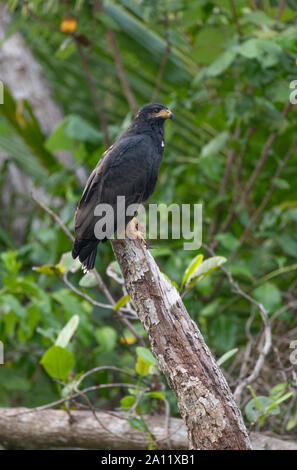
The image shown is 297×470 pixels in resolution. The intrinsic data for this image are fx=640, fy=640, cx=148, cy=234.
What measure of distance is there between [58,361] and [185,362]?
0.93 meters

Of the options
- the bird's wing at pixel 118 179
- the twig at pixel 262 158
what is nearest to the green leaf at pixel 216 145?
the twig at pixel 262 158

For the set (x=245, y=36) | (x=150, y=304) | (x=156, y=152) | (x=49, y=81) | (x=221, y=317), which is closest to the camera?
(x=150, y=304)

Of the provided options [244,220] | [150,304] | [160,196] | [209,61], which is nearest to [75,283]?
[160,196]

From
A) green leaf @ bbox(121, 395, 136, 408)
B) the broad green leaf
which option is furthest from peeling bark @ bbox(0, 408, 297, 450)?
the broad green leaf

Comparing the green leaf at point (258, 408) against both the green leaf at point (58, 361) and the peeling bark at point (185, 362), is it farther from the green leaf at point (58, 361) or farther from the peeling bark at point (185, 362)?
the green leaf at point (58, 361)

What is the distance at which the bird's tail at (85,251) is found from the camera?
296cm

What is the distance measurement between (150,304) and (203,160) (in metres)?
2.00

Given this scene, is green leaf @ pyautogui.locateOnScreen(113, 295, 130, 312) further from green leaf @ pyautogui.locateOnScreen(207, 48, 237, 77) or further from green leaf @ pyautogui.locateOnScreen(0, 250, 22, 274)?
green leaf @ pyautogui.locateOnScreen(207, 48, 237, 77)

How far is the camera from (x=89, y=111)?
5.95 metres

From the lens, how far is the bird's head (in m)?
3.60

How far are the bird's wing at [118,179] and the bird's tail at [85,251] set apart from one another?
5 cm

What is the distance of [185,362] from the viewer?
267 cm

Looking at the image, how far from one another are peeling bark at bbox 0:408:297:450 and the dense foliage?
0.52 feet
